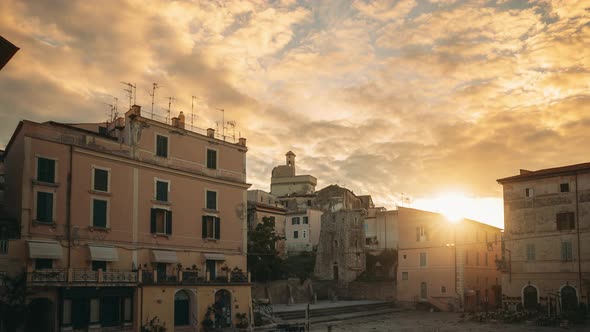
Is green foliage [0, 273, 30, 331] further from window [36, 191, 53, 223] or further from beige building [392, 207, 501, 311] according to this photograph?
beige building [392, 207, 501, 311]

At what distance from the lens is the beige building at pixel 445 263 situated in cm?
5544

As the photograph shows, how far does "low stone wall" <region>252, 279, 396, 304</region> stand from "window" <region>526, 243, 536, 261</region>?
17175 millimetres

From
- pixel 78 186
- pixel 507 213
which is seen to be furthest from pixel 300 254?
pixel 78 186

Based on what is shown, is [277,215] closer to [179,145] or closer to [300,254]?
[300,254]

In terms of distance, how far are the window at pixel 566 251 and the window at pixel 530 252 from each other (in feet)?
7.97

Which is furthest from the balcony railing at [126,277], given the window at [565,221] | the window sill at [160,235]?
the window at [565,221]

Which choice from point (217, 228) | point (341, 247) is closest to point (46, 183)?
point (217, 228)

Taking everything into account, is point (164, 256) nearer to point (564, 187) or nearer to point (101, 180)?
point (101, 180)

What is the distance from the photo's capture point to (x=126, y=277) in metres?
34.4

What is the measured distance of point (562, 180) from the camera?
152ft

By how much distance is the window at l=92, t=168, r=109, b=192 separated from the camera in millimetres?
35403

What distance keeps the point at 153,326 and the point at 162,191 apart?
9.28 m

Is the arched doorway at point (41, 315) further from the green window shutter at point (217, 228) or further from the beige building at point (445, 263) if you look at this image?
the beige building at point (445, 263)

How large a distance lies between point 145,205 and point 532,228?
31.5 m
